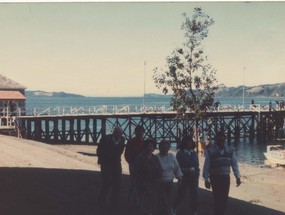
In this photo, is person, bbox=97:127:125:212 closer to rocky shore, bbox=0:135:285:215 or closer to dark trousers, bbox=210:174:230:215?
rocky shore, bbox=0:135:285:215

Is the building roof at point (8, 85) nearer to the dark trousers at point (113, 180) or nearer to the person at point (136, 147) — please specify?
the person at point (136, 147)

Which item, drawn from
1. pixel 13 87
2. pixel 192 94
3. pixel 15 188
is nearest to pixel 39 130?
pixel 13 87

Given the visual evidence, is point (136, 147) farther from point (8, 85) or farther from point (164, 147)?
point (8, 85)

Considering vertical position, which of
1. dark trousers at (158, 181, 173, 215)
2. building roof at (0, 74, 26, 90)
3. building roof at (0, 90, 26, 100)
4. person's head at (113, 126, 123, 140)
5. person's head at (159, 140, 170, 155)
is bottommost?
dark trousers at (158, 181, 173, 215)

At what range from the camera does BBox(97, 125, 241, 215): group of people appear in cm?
834

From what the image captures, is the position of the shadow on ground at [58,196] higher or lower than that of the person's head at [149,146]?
lower

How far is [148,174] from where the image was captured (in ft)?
27.4

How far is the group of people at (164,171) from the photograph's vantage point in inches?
328

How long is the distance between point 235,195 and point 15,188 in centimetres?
718

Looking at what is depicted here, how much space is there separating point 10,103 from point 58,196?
3219 cm

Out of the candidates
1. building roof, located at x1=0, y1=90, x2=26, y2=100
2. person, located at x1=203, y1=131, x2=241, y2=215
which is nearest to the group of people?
person, located at x1=203, y1=131, x2=241, y2=215

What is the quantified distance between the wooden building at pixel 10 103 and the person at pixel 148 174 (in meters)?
29.9

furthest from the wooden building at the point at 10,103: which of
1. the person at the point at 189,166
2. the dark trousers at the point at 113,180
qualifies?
the person at the point at 189,166

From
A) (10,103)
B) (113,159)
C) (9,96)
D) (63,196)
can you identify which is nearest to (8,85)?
(10,103)
